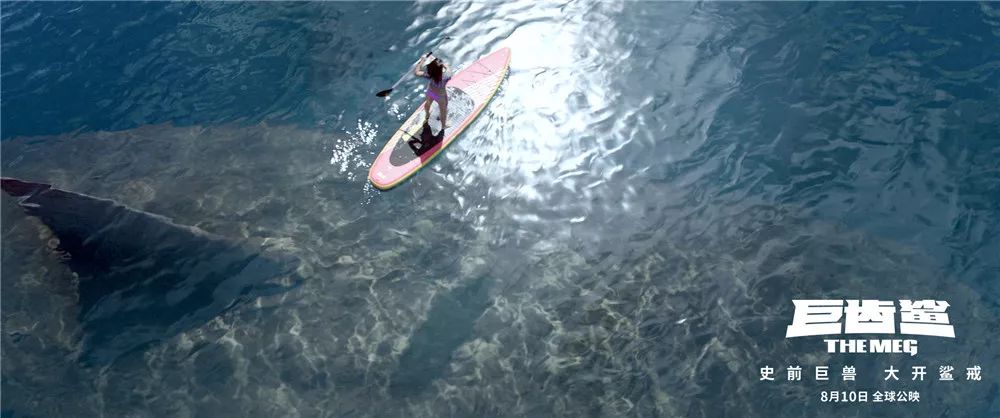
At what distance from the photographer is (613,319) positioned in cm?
1702

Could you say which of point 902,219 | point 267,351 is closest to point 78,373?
point 267,351

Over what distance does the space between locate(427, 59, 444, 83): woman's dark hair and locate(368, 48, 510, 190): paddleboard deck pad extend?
161 centimetres

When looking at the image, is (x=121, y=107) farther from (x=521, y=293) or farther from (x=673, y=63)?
(x=673, y=63)

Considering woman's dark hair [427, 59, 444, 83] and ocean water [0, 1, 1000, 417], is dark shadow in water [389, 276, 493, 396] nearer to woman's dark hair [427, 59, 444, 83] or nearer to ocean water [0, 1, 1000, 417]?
ocean water [0, 1, 1000, 417]

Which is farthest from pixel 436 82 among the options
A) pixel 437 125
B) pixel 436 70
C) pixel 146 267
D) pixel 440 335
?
pixel 146 267

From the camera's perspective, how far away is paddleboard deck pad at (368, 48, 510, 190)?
2041 cm

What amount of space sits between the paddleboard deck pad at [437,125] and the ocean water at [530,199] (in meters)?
0.44

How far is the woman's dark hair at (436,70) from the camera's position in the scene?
19781 mm

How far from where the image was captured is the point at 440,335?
1717 centimetres

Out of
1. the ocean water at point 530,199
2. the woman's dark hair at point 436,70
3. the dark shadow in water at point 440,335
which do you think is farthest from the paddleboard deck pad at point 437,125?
the dark shadow in water at point 440,335

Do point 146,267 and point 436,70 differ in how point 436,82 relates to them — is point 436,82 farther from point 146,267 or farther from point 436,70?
point 146,267

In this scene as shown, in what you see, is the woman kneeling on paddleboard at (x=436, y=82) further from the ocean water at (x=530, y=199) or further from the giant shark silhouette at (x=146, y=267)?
the giant shark silhouette at (x=146, y=267)

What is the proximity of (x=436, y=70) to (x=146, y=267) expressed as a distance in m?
9.26

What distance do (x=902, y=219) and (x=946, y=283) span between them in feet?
6.67
